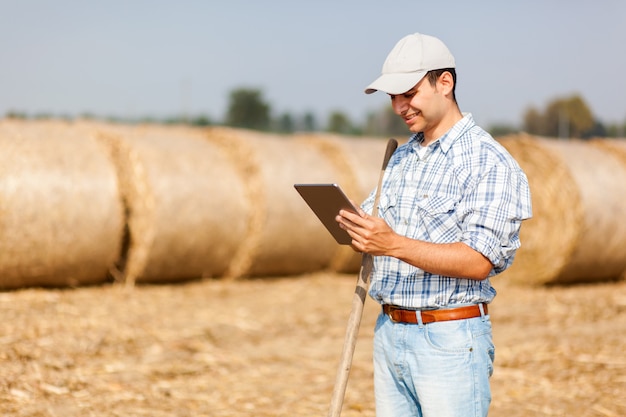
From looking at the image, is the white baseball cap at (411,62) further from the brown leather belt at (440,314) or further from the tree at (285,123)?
the tree at (285,123)

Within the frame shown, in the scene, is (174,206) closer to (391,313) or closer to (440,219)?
(391,313)

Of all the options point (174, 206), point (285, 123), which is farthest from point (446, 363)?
point (285, 123)

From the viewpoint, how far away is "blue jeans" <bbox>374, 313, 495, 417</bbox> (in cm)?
290

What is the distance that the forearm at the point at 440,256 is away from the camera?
2779 mm

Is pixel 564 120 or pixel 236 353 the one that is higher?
pixel 564 120

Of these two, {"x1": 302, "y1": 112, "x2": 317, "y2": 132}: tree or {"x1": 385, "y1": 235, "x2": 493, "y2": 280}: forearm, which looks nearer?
{"x1": 385, "y1": 235, "x2": 493, "y2": 280}: forearm

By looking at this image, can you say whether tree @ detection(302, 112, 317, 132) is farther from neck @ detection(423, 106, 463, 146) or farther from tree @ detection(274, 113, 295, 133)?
neck @ detection(423, 106, 463, 146)

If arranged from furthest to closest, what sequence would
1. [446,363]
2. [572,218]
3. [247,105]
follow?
[247,105] → [572,218] → [446,363]

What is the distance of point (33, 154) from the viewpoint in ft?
27.8

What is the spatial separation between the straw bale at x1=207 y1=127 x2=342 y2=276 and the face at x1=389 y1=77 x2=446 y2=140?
6.90m

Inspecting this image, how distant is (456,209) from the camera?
115 inches

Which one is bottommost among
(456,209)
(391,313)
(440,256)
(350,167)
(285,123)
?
(285,123)

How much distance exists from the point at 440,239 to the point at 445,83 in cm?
56

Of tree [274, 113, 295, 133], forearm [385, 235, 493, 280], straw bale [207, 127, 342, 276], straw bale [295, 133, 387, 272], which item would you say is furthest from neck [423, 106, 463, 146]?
tree [274, 113, 295, 133]
